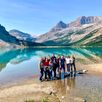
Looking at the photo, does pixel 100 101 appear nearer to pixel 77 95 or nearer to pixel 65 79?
pixel 77 95

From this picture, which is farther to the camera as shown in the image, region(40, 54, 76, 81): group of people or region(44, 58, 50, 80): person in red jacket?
region(40, 54, 76, 81): group of people

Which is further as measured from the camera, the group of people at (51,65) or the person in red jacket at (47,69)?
the group of people at (51,65)

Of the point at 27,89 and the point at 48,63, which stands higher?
the point at 48,63

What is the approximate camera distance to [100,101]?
24250mm

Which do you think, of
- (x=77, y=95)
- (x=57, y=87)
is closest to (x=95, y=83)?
(x=57, y=87)

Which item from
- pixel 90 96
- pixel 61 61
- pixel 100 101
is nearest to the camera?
pixel 100 101

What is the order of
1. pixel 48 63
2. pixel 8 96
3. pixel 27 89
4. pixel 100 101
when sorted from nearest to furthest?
pixel 100 101 → pixel 8 96 → pixel 27 89 → pixel 48 63

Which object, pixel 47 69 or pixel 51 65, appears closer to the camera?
pixel 47 69

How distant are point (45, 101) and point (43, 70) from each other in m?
17.0

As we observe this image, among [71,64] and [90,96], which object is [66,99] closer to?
[90,96]

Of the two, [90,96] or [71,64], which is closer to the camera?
[90,96]

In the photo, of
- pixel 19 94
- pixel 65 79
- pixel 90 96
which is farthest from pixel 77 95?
pixel 65 79

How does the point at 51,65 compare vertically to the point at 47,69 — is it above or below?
above

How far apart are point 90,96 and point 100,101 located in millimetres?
2444
